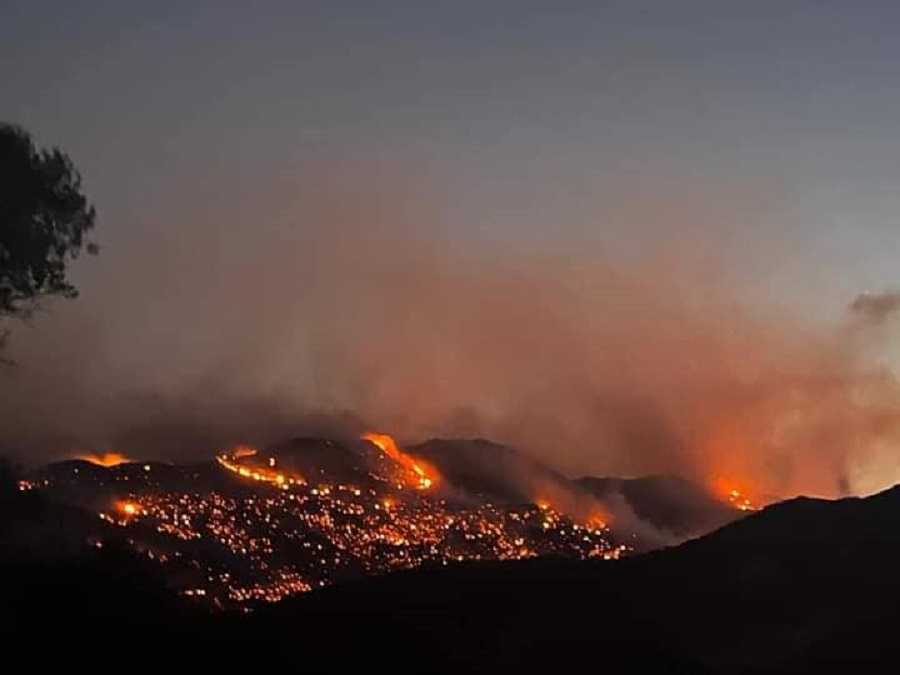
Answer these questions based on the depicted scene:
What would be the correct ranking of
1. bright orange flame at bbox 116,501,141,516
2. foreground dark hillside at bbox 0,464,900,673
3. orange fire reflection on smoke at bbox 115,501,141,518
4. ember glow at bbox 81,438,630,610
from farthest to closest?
bright orange flame at bbox 116,501,141,516 → orange fire reflection on smoke at bbox 115,501,141,518 → ember glow at bbox 81,438,630,610 → foreground dark hillside at bbox 0,464,900,673

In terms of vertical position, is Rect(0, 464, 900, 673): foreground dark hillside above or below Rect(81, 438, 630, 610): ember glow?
below

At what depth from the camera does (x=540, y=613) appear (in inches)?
2616

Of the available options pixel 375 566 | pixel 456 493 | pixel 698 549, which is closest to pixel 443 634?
pixel 698 549

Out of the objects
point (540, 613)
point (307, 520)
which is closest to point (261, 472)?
point (307, 520)

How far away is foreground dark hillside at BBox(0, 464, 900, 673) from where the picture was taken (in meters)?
48.2

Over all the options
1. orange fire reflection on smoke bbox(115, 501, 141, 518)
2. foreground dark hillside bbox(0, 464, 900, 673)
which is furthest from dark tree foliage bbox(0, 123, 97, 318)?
orange fire reflection on smoke bbox(115, 501, 141, 518)

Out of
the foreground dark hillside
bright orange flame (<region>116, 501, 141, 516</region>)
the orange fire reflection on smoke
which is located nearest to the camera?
the foreground dark hillside

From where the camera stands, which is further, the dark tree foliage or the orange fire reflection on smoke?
the orange fire reflection on smoke

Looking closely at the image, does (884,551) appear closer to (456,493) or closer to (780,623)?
(780,623)

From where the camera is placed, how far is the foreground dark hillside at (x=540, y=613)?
48250 millimetres

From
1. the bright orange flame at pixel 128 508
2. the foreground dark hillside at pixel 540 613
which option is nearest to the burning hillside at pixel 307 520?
the bright orange flame at pixel 128 508

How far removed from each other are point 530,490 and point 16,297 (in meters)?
121

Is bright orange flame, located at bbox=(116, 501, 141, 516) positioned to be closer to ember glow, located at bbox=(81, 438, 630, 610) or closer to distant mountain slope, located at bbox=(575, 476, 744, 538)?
ember glow, located at bbox=(81, 438, 630, 610)

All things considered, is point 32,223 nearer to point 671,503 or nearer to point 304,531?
point 304,531
